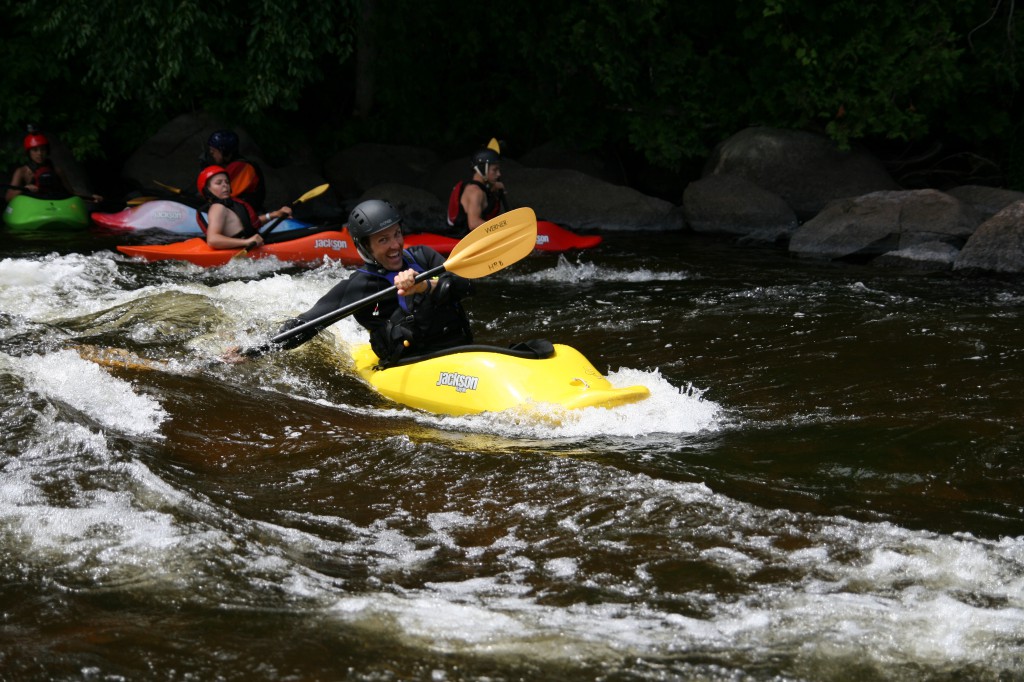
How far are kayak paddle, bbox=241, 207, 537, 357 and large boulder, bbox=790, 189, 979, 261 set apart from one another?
507 centimetres

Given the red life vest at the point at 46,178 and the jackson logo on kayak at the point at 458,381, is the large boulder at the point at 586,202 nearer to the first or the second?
the red life vest at the point at 46,178

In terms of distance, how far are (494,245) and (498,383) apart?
111cm

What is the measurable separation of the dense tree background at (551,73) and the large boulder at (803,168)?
1.13ft

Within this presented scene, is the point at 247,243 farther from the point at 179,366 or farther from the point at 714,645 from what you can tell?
the point at 714,645

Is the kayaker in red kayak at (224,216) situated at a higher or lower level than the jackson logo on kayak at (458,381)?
higher

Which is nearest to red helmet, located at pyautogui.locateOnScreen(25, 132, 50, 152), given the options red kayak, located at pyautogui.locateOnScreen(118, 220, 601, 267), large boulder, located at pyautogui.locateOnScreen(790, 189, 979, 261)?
red kayak, located at pyautogui.locateOnScreen(118, 220, 601, 267)

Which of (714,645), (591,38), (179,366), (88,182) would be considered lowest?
(714,645)

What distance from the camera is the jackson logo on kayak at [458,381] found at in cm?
465

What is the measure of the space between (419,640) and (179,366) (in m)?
3.21

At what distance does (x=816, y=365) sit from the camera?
223 inches

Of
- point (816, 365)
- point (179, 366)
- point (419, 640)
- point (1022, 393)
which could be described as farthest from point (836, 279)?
point (419, 640)

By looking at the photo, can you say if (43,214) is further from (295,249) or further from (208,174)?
(295,249)

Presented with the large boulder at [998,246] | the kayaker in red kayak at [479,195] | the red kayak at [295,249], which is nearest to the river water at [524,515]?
the large boulder at [998,246]

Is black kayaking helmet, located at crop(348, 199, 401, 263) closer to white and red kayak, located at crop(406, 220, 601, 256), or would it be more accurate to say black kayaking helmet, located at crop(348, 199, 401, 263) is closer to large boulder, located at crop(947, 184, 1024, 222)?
white and red kayak, located at crop(406, 220, 601, 256)
